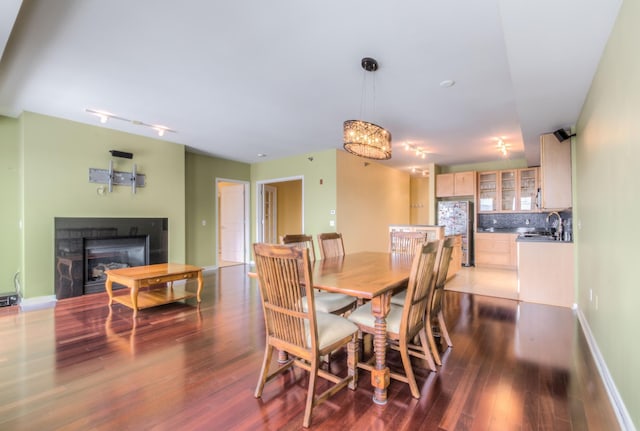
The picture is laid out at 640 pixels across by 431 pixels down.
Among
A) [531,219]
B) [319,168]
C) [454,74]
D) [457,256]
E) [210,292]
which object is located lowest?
[210,292]

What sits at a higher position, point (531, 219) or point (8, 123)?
point (8, 123)

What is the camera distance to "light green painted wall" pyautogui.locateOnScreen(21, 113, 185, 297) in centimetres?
388

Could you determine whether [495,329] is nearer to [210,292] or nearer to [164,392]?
[164,392]

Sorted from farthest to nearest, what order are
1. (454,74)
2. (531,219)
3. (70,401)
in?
1. (531,219)
2. (454,74)
3. (70,401)

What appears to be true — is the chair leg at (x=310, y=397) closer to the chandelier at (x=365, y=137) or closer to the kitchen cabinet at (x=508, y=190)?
the chandelier at (x=365, y=137)

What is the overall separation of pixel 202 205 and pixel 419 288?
5.45m

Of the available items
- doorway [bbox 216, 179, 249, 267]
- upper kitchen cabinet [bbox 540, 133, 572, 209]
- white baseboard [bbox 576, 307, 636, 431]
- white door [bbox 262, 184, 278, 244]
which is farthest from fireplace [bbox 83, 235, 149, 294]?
upper kitchen cabinet [bbox 540, 133, 572, 209]

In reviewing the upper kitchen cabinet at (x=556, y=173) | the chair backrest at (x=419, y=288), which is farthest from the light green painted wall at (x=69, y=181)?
the upper kitchen cabinet at (x=556, y=173)

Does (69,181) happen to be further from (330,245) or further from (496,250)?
(496,250)

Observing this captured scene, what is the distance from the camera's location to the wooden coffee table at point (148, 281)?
341 cm

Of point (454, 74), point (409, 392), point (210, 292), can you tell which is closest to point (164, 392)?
point (409, 392)

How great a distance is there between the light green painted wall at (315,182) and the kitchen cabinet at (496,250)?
3.60m

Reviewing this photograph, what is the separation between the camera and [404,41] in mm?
2281

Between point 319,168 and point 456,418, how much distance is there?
4889 mm
